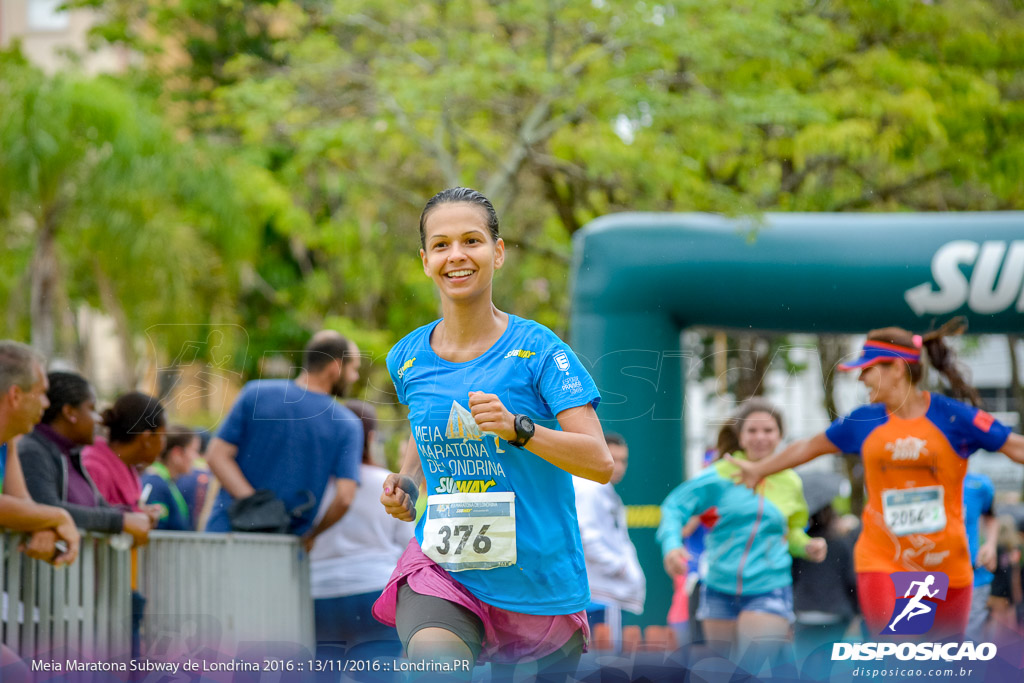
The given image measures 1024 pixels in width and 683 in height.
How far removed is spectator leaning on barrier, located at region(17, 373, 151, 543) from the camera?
381cm

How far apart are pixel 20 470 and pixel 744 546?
2.88 metres

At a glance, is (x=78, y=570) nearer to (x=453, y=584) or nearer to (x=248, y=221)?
(x=453, y=584)

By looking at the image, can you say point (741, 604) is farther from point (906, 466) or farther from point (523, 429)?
point (523, 429)

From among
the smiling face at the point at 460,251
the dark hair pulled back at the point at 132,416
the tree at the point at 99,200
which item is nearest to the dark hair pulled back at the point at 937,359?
the smiling face at the point at 460,251

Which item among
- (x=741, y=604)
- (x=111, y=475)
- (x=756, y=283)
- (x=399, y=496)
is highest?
(x=756, y=283)

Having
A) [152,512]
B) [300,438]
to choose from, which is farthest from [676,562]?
[152,512]

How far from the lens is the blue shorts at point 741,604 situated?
490 cm

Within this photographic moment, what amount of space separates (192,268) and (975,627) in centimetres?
762

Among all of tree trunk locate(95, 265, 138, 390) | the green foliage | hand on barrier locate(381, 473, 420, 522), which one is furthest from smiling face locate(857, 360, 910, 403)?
tree trunk locate(95, 265, 138, 390)

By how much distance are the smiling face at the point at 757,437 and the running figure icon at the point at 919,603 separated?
718mm

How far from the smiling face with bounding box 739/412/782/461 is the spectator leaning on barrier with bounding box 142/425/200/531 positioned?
7.41 feet

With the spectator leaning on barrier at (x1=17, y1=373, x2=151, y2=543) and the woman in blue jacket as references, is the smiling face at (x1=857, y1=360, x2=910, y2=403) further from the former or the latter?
the spectator leaning on barrier at (x1=17, y1=373, x2=151, y2=543)

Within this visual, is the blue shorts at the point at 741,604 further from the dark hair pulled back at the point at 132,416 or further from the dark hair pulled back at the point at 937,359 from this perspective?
the dark hair pulled back at the point at 132,416

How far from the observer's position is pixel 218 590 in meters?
4.31
